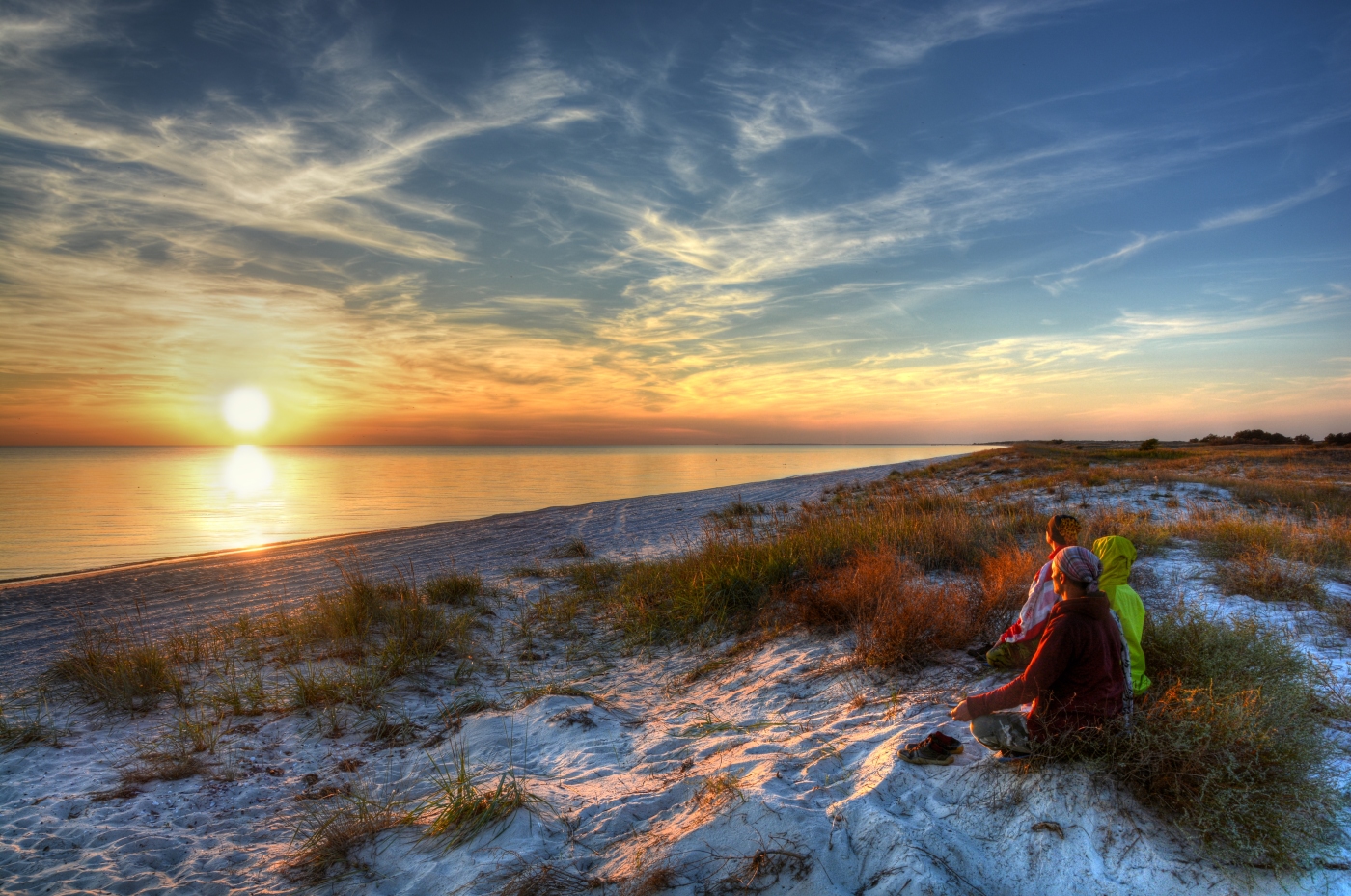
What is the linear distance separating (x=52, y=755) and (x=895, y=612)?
22.9 ft

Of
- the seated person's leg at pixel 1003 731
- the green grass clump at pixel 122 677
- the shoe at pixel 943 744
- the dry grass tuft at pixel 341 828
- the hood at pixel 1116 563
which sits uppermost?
the hood at pixel 1116 563

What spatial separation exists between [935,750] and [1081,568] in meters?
1.39

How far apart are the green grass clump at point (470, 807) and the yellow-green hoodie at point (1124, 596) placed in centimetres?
367

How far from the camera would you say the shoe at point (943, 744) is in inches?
143

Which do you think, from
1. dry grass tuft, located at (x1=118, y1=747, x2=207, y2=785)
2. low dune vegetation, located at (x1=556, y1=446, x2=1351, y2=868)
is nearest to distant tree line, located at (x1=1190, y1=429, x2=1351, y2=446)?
low dune vegetation, located at (x1=556, y1=446, x2=1351, y2=868)

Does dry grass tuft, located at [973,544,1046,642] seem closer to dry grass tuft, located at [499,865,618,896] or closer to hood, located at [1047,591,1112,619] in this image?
hood, located at [1047,591,1112,619]

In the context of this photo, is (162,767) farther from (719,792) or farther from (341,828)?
(719,792)

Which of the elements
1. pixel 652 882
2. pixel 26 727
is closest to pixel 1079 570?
pixel 652 882

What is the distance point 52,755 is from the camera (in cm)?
482

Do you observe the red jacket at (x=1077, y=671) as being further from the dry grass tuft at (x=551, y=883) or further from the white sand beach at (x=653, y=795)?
the dry grass tuft at (x=551, y=883)

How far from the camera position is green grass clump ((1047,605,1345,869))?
2.72 meters

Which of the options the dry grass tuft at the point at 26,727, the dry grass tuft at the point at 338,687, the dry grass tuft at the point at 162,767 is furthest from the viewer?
the dry grass tuft at the point at 338,687

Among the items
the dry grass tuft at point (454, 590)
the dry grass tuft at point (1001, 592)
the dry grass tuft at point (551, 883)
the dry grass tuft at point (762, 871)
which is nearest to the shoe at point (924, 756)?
the dry grass tuft at point (762, 871)

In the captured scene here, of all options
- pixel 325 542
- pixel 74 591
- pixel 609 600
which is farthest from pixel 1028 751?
pixel 325 542
